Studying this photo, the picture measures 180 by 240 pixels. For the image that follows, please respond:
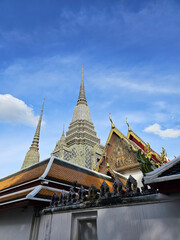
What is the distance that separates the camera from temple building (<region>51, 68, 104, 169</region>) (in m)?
27.2

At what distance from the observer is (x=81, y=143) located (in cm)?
2902

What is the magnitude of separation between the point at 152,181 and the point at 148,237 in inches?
44.7

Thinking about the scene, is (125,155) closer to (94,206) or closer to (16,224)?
(16,224)

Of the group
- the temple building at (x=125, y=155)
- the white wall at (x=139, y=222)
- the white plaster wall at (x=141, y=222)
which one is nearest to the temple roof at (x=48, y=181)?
the white wall at (x=139, y=222)

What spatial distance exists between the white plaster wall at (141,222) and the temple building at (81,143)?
70.0 feet

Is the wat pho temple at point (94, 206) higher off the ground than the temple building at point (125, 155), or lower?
lower

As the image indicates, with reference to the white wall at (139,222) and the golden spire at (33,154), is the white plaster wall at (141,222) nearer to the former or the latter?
the white wall at (139,222)

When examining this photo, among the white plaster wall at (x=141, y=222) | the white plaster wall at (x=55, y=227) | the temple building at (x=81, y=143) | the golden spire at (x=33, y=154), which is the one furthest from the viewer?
the golden spire at (x=33, y=154)

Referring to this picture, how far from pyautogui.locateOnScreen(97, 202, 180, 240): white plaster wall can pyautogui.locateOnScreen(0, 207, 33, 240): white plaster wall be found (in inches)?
144

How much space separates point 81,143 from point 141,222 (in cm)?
2574

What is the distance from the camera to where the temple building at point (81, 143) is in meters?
27.2

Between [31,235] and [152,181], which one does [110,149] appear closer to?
[31,235]

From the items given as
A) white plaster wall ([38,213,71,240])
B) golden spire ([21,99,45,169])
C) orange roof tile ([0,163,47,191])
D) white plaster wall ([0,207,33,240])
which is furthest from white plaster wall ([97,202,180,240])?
golden spire ([21,99,45,169])

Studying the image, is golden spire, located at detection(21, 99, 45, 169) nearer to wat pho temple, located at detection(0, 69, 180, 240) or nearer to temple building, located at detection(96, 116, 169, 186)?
temple building, located at detection(96, 116, 169, 186)
